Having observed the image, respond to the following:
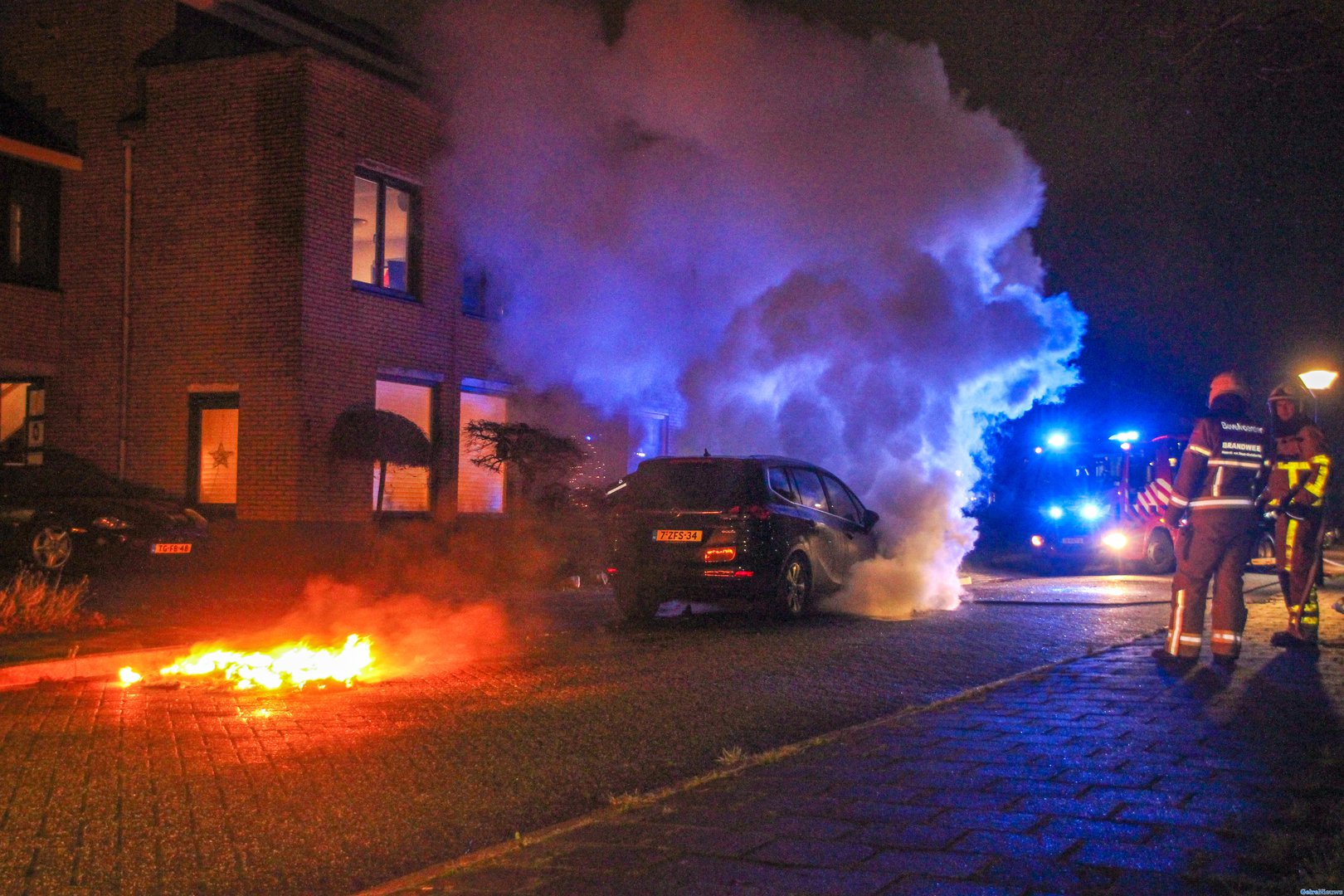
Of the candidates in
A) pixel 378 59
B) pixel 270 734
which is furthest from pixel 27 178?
pixel 270 734

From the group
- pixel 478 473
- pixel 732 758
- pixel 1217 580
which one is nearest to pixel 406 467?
pixel 478 473

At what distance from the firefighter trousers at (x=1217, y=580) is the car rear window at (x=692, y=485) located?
395cm

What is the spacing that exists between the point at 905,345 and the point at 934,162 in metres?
2.04

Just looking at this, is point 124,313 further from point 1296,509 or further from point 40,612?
point 1296,509

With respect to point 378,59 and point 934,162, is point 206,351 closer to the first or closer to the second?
point 378,59

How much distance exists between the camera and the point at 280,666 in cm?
779

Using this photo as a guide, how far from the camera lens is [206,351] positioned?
Result: 15656 mm

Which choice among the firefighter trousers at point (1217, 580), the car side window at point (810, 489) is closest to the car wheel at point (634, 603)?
the car side window at point (810, 489)

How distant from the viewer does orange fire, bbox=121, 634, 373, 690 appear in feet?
24.7

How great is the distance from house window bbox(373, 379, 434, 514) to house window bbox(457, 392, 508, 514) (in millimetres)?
620

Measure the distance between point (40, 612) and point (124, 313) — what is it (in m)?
8.45

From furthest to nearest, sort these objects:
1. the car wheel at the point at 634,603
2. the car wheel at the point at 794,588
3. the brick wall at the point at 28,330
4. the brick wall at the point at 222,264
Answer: the brick wall at the point at 28,330 < the brick wall at the point at 222,264 < the car wheel at the point at 634,603 < the car wheel at the point at 794,588

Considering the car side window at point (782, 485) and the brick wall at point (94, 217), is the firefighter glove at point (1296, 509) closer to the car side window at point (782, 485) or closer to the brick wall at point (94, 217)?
the car side window at point (782, 485)

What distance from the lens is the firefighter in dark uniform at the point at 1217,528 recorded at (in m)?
7.97
